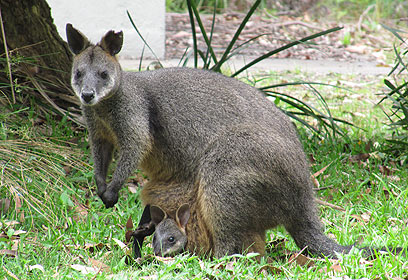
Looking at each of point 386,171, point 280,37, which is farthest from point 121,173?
point 280,37

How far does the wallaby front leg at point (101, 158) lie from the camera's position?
474 cm

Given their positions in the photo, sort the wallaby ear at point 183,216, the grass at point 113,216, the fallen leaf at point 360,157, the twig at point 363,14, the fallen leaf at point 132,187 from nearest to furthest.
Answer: the grass at point 113,216, the wallaby ear at point 183,216, the fallen leaf at point 132,187, the fallen leaf at point 360,157, the twig at point 363,14

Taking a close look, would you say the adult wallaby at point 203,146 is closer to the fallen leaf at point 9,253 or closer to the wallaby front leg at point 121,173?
the wallaby front leg at point 121,173

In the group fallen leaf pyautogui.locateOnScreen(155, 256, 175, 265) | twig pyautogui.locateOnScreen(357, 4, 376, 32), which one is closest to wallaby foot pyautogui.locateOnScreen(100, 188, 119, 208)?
fallen leaf pyautogui.locateOnScreen(155, 256, 175, 265)

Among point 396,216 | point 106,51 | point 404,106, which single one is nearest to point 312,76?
point 404,106

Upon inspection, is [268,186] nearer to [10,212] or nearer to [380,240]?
[380,240]

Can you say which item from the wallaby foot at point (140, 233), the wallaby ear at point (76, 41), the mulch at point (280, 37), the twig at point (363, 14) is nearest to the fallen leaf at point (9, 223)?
the wallaby foot at point (140, 233)

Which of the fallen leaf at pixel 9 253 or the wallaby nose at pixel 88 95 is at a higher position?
the wallaby nose at pixel 88 95

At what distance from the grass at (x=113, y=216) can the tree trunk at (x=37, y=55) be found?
0.25 metres

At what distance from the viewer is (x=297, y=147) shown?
178 inches

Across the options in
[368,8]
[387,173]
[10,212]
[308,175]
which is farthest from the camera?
[368,8]

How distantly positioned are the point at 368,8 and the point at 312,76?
614 cm

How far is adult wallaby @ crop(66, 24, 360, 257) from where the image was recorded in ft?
13.9

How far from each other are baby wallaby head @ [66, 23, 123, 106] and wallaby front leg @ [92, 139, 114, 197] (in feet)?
1.82
